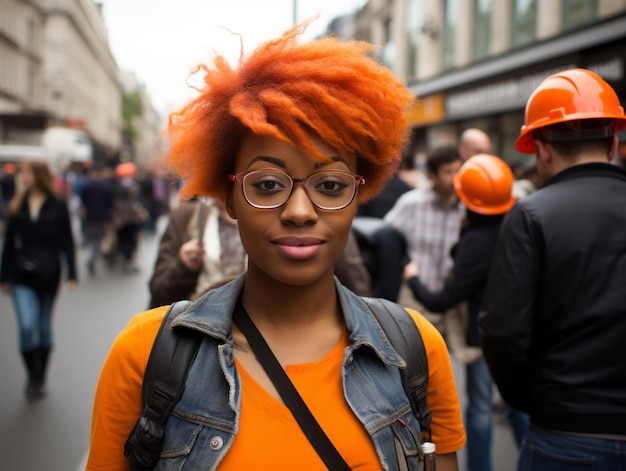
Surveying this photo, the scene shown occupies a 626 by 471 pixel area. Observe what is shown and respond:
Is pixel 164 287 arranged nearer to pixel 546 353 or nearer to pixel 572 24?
pixel 546 353

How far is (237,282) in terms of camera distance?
5.98ft

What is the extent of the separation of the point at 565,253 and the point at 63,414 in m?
4.41

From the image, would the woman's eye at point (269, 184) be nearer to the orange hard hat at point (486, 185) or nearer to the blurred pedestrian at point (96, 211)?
the orange hard hat at point (486, 185)

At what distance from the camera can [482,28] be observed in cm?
1742

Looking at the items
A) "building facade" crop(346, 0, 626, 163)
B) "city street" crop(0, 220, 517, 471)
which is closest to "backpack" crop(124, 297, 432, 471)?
"city street" crop(0, 220, 517, 471)

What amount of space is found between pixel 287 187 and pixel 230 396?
512mm

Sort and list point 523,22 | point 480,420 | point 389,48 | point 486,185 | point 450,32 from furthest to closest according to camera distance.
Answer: point 389,48 < point 450,32 < point 523,22 < point 480,420 < point 486,185

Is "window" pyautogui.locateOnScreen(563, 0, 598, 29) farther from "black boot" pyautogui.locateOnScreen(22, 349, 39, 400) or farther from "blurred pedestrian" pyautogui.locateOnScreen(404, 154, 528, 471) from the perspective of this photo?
"black boot" pyautogui.locateOnScreen(22, 349, 39, 400)

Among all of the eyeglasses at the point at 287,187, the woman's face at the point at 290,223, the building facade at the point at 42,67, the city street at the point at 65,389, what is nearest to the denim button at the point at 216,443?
the woman's face at the point at 290,223

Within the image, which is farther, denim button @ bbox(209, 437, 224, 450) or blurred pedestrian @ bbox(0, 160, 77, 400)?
blurred pedestrian @ bbox(0, 160, 77, 400)

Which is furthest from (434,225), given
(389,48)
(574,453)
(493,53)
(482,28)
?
(389,48)

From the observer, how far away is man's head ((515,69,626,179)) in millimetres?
2412

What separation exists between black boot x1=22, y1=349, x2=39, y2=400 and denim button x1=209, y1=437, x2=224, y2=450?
479 centimetres

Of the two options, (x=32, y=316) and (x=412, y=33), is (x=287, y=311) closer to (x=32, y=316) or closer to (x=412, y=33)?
(x=32, y=316)
